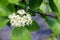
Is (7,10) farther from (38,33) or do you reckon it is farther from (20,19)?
(38,33)

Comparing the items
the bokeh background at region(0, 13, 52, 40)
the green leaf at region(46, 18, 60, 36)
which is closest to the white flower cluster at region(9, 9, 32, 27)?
the green leaf at region(46, 18, 60, 36)

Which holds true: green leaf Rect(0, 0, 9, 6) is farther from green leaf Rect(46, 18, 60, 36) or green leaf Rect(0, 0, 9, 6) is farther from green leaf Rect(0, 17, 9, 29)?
green leaf Rect(46, 18, 60, 36)

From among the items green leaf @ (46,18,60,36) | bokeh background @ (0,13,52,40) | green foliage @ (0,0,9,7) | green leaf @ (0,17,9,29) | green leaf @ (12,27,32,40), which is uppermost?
bokeh background @ (0,13,52,40)

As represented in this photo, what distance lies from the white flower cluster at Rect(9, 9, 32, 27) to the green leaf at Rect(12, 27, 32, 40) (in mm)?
21

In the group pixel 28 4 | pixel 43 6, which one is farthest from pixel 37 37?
pixel 28 4

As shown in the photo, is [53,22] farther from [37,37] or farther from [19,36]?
[37,37]

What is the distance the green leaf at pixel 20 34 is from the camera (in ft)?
1.76

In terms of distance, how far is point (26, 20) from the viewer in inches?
21.0

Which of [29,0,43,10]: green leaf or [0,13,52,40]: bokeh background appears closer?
[29,0,43,10]: green leaf

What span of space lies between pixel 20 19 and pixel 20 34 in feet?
0.18

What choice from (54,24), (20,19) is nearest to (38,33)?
(54,24)

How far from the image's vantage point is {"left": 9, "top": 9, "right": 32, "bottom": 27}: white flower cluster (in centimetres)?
52

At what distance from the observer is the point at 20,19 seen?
0.52 meters

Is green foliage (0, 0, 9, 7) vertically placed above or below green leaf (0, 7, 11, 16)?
above
